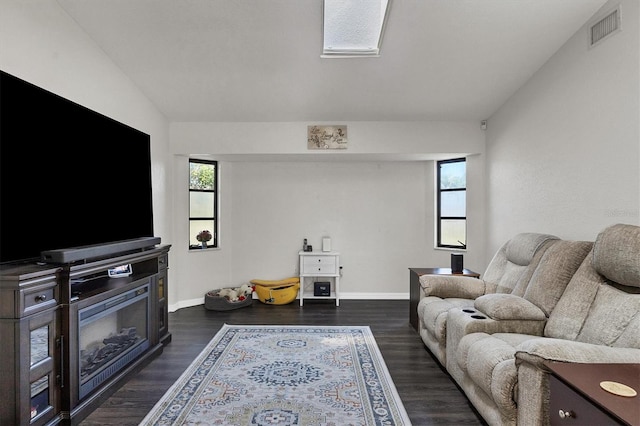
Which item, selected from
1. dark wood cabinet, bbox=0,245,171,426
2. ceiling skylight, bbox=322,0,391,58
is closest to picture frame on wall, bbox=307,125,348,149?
ceiling skylight, bbox=322,0,391,58

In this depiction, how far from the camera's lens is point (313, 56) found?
3.30 m

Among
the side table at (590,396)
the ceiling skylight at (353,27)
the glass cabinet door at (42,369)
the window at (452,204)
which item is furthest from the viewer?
the window at (452,204)

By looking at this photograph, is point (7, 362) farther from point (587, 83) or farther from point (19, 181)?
point (587, 83)

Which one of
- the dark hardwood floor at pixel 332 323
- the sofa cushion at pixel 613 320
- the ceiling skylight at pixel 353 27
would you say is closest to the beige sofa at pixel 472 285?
the dark hardwood floor at pixel 332 323

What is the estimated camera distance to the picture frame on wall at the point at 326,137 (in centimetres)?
457

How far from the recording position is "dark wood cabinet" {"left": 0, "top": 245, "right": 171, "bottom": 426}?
177 cm

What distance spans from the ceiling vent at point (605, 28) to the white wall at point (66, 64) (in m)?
4.01

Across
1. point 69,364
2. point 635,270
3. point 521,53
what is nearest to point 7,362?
point 69,364

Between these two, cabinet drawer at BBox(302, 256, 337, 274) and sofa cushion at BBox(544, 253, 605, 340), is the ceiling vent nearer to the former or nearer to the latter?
sofa cushion at BBox(544, 253, 605, 340)

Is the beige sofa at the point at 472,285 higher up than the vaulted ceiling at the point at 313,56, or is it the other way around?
the vaulted ceiling at the point at 313,56

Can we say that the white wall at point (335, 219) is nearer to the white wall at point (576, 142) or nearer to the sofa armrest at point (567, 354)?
the white wall at point (576, 142)

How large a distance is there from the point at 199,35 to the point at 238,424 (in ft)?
10.0

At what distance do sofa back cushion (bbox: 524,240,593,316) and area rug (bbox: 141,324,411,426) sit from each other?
122 cm

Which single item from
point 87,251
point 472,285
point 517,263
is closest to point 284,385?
point 87,251
